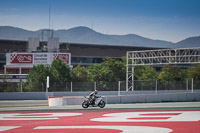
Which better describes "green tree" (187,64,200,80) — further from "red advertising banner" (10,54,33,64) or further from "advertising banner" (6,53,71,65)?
"red advertising banner" (10,54,33,64)

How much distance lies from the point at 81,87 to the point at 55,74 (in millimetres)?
12945

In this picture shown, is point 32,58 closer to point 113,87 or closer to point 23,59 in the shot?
point 23,59

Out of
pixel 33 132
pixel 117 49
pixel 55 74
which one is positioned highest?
pixel 117 49

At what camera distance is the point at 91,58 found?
104 meters

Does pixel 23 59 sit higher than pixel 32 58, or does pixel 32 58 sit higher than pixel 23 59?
pixel 32 58

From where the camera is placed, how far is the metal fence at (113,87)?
53703mm

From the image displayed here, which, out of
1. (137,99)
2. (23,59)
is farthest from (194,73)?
(137,99)

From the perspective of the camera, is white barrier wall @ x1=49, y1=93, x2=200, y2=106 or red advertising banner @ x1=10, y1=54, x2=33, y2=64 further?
red advertising banner @ x1=10, y1=54, x2=33, y2=64

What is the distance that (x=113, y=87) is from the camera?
5494 cm

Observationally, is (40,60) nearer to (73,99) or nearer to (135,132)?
(73,99)

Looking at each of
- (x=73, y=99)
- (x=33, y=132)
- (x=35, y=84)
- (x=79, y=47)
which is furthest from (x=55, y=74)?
(x=33, y=132)

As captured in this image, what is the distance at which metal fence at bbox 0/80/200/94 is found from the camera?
53.7 m

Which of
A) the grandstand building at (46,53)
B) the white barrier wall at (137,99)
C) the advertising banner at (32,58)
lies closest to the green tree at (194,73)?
the grandstand building at (46,53)

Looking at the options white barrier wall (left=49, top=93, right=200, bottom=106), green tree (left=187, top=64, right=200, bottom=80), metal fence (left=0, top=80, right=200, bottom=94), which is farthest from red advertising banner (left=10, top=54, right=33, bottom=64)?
white barrier wall (left=49, top=93, right=200, bottom=106)
